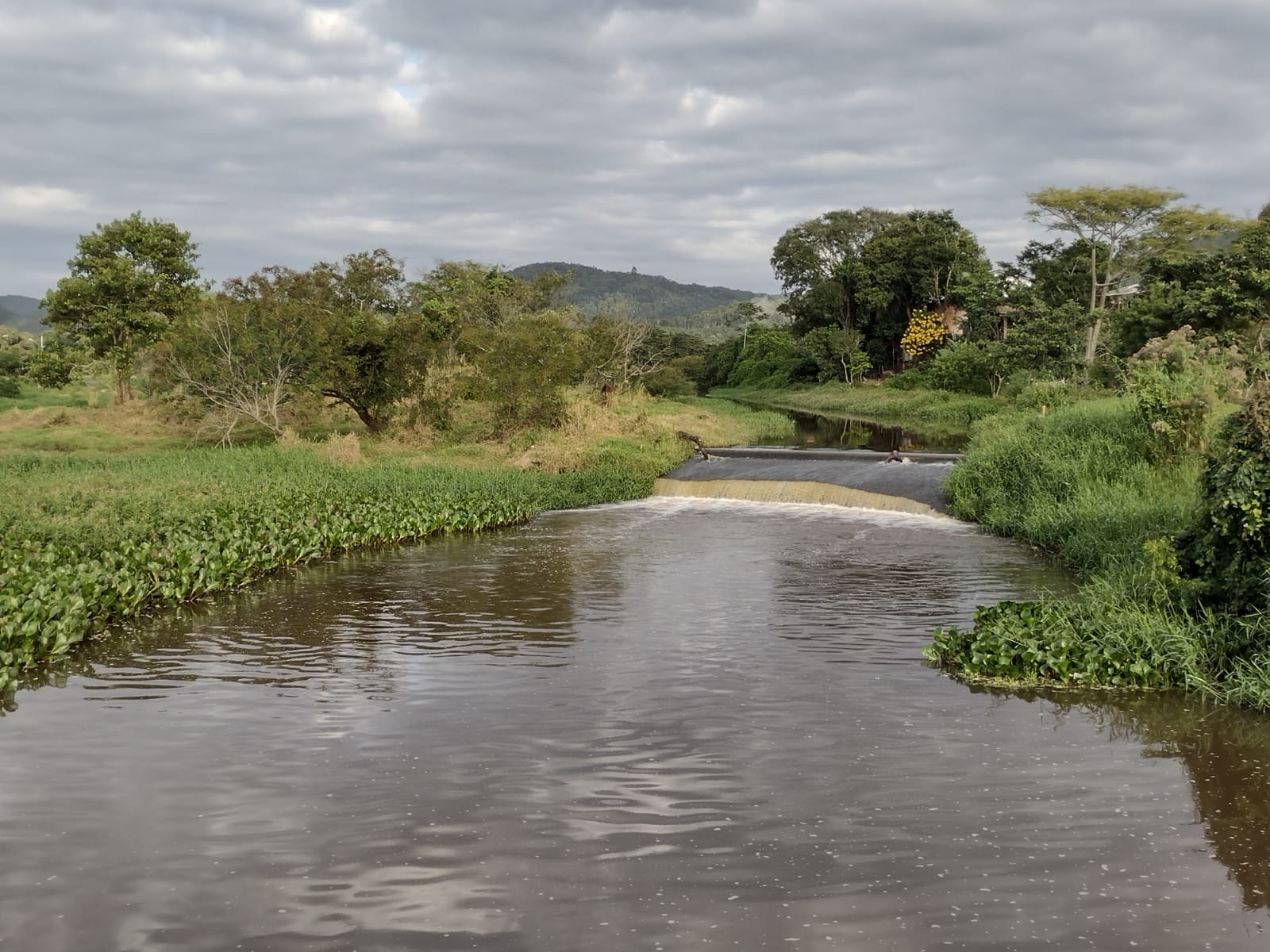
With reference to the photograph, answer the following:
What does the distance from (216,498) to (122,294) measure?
924 inches

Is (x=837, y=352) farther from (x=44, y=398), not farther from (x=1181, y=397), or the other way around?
(x=1181, y=397)

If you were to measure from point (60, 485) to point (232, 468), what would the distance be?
4.78m

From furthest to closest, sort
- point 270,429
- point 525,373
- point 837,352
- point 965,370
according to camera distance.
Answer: point 837,352
point 965,370
point 270,429
point 525,373

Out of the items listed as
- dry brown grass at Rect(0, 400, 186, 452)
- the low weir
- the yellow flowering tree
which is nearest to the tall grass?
the low weir

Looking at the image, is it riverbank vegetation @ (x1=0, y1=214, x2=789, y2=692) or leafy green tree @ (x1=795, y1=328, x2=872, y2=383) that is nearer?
riverbank vegetation @ (x1=0, y1=214, x2=789, y2=692)

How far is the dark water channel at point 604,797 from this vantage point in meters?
5.39

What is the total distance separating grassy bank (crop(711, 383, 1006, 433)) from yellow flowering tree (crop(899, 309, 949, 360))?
300 centimetres

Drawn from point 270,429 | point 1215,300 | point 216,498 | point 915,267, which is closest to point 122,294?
point 270,429

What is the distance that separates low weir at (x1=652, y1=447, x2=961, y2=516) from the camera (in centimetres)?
2211

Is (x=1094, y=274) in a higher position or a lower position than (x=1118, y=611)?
higher

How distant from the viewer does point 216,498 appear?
1594 centimetres

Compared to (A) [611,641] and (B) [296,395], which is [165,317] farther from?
(A) [611,641]

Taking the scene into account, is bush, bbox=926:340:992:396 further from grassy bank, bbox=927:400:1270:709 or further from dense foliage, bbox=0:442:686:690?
grassy bank, bbox=927:400:1270:709

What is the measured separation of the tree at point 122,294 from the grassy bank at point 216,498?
14.1 ft
